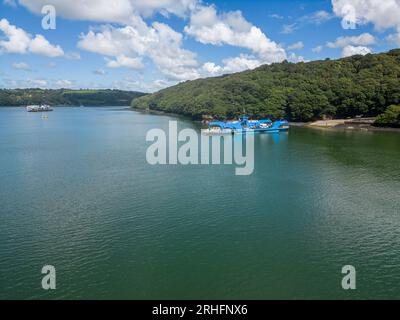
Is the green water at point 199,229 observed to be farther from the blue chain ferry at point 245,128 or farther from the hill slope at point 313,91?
the hill slope at point 313,91

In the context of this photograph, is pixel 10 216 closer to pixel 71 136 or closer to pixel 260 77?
pixel 71 136

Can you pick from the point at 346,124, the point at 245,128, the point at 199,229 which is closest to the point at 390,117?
the point at 346,124

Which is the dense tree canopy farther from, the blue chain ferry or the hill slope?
the blue chain ferry

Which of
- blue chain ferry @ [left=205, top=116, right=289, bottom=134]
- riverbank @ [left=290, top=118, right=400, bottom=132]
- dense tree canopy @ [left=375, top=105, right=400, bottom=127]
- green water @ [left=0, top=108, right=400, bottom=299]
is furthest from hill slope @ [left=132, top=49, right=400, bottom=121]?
green water @ [left=0, top=108, right=400, bottom=299]

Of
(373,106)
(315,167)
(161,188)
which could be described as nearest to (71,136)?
(161,188)

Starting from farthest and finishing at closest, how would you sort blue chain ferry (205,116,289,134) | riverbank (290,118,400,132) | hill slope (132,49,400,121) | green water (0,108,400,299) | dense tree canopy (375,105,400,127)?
hill slope (132,49,400,121) < riverbank (290,118,400,132) < blue chain ferry (205,116,289,134) < dense tree canopy (375,105,400,127) < green water (0,108,400,299)

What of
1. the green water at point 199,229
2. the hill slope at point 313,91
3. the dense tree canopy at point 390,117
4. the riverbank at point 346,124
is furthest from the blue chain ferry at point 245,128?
the green water at point 199,229

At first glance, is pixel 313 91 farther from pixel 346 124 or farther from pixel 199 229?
pixel 199 229
